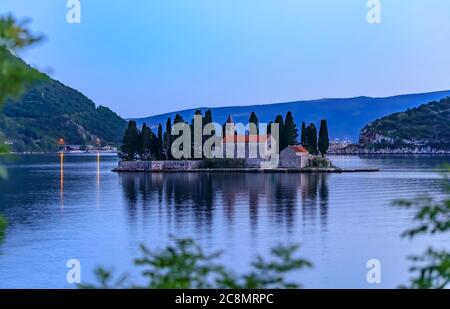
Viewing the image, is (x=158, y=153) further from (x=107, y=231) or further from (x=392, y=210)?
(x=107, y=231)

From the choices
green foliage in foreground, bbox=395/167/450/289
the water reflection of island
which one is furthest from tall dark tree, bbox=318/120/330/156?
green foliage in foreground, bbox=395/167/450/289

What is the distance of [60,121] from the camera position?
299ft

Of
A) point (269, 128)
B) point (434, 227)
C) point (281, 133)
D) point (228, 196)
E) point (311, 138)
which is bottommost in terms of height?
point (228, 196)

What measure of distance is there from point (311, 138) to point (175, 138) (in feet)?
32.2

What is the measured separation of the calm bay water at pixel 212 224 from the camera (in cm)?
1302

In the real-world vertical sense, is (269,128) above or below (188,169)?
above

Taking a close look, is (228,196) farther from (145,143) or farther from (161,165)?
(145,143)

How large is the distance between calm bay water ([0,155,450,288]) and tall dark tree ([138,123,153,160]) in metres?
10.6

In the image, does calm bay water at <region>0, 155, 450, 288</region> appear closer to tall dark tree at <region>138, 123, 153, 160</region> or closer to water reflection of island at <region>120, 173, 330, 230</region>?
water reflection of island at <region>120, 173, 330, 230</region>

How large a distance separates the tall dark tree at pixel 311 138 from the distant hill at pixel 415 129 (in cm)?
5485

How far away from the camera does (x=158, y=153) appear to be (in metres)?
50.2

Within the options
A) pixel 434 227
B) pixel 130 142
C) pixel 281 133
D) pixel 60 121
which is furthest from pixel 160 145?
pixel 434 227

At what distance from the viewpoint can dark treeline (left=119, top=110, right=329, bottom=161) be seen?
157 ft

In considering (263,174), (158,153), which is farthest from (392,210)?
(158,153)
